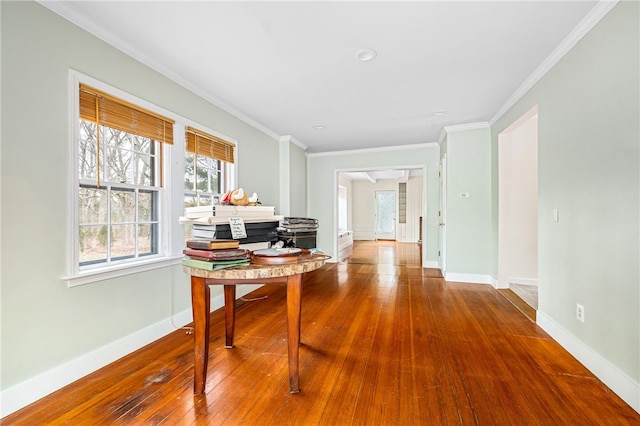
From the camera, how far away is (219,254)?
150 centimetres

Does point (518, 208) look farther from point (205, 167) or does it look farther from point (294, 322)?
point (205, 167)

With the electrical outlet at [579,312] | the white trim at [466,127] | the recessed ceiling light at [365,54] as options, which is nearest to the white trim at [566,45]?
the white trim at [466,127]

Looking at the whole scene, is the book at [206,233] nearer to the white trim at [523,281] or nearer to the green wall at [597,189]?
the green wall at [597,189]

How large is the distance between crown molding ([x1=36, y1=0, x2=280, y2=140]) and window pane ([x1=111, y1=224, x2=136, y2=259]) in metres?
1.39

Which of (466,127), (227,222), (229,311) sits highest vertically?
(466,127)

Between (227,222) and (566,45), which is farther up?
(566,45)

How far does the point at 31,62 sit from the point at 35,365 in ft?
5.85

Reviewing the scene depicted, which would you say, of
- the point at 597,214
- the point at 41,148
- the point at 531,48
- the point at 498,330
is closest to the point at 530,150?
the point at 531,48

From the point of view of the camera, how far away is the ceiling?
1.75 meters

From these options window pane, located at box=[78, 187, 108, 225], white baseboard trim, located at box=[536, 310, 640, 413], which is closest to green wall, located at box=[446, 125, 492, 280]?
white baseboard trim, located at box=[536, 310, 640, 413]

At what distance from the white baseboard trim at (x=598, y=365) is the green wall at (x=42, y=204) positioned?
331 centimetres

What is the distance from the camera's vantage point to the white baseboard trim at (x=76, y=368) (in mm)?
1498

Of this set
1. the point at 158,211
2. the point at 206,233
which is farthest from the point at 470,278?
the point at 158,211

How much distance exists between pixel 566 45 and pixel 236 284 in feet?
9.76
